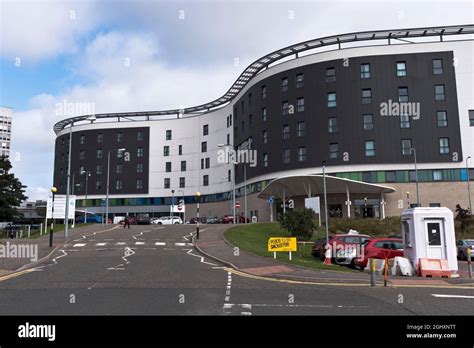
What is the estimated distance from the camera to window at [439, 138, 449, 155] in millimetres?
54625

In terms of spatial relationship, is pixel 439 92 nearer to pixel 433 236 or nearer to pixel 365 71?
pixel 365 71

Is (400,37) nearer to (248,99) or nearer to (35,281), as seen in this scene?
(248,99)

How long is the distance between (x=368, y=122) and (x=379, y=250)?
38977 millimetres

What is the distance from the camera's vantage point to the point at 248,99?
232 ft

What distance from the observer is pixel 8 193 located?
4853 cm

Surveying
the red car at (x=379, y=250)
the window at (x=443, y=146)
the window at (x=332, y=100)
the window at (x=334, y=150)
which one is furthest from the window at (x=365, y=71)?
the red car at (x=379, y=250)

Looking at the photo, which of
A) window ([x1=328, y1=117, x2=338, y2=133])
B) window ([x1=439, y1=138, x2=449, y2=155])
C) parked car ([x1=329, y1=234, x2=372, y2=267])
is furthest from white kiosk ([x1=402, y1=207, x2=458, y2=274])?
window ([x1=439, y1=138, x2=449, y2=155])

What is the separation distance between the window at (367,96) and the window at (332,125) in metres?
4.40
